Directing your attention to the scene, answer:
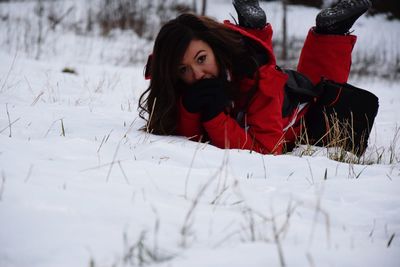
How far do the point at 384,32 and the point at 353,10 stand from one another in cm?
1321

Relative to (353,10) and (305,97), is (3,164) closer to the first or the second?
(305,97)

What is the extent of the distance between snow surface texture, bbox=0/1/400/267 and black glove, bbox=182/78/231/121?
0.40m

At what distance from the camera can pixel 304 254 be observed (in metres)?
0.81

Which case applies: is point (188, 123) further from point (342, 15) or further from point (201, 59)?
point (342, 15)

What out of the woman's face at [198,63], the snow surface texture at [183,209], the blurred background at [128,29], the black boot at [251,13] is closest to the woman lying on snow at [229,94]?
the woman's face at [198,63]

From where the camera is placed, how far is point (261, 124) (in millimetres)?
2143

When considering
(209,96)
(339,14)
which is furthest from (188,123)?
(339,14)

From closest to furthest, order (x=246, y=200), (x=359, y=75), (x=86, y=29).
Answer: (x=246, y=200) < (x=359, y=75) < (x=86, y=29)

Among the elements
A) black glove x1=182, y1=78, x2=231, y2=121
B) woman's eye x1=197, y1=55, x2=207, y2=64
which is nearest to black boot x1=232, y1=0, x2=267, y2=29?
woman's eye x1=197, y1=55, x2=207, y2=64

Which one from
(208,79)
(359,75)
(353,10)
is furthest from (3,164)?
(359,75)

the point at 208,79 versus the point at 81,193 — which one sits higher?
the point at 208,79

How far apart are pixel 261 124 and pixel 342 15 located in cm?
Result: 121

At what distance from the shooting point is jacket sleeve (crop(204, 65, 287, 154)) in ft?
6.77

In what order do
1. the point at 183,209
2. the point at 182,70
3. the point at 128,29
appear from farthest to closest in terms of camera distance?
the point at 128,29 < the point at 182,70 < the point at 183,209
